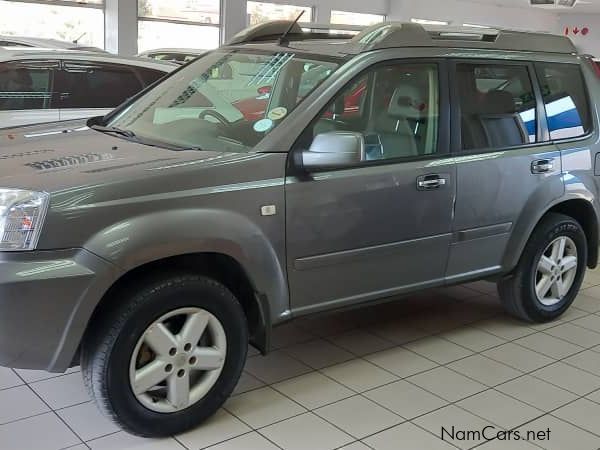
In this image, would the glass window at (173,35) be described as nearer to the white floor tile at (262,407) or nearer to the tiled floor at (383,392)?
the tiled floor at (383,392)

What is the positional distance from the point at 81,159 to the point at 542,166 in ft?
8.21

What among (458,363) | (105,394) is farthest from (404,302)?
(105,394)

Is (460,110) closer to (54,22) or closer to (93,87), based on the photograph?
(93,87)

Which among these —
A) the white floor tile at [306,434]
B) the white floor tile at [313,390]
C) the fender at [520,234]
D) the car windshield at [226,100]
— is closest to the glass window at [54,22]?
the car windshield at [226,100]

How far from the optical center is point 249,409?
3189 millimetres

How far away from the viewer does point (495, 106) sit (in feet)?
12.6

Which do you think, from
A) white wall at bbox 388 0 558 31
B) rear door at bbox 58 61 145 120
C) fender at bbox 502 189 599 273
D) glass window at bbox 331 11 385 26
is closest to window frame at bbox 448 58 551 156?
fender at bbox 502 189 599 273

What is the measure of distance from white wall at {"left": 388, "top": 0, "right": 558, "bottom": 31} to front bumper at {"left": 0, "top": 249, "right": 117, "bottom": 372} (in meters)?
16.9

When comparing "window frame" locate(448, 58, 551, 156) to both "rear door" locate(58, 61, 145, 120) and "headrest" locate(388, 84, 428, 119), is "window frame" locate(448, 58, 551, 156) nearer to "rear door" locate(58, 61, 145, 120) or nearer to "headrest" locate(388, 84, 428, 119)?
"headrest" locate(388, 84, 428, 119)

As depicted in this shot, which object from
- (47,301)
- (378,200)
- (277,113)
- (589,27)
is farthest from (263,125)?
(589,27)

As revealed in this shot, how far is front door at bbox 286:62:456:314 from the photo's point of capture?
3.12 m

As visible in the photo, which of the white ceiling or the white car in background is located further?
the white ceiling

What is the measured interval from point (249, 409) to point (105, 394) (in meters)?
0.72

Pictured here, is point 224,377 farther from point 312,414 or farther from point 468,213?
point 468,213
